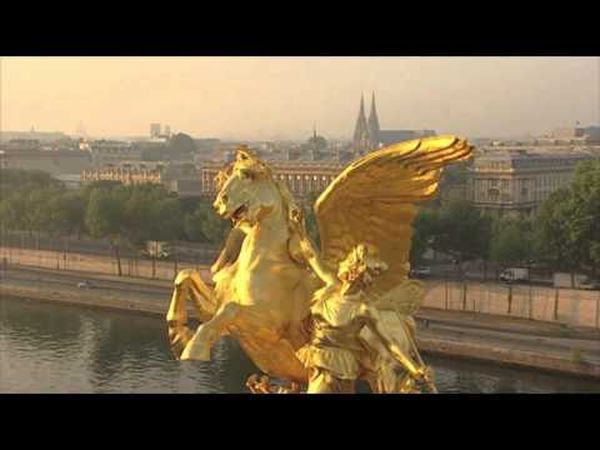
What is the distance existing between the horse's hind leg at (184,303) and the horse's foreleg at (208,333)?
16 cm

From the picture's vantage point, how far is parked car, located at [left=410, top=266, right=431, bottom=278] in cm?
2269

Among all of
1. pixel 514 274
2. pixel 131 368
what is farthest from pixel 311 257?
pixel 514 274

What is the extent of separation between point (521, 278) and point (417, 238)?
8.18 ft

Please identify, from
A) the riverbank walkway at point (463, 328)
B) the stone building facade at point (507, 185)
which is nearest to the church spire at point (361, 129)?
the stone building facade at point (507, 185)

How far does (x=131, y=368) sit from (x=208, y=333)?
10976mm

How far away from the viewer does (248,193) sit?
570 centimetres

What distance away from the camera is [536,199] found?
37.4 m

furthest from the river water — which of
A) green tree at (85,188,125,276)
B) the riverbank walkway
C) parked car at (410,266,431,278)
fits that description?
green tree at (85,188,125,276)

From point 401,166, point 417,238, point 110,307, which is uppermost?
point 401,166

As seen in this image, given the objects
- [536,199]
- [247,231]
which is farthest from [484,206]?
[247,231]

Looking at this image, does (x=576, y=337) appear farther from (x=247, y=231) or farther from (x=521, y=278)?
(x=247, y=231)

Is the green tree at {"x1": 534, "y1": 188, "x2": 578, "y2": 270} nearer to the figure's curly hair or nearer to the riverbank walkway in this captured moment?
the riverbank walkway
